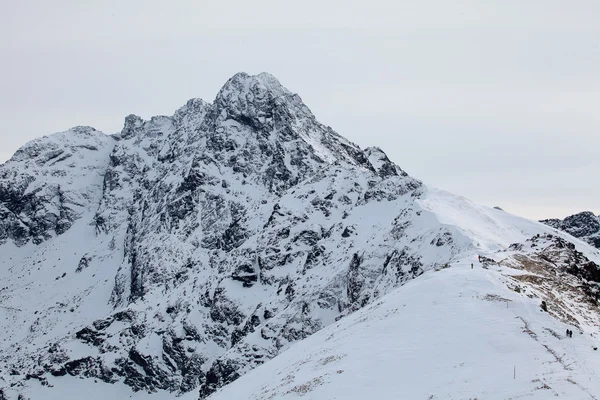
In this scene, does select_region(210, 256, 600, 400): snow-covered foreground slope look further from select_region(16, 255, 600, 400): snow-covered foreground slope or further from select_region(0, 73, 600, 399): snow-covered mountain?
select_region(0, 73, 600, 399): snow-covered mountain

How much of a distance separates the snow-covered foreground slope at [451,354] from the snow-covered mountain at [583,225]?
112 metres

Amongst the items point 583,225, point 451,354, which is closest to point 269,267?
point 583,225

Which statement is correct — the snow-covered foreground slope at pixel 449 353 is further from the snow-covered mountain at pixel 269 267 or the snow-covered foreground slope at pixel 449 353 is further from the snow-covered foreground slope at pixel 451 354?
the snow-covered mountain at pixel 269 267

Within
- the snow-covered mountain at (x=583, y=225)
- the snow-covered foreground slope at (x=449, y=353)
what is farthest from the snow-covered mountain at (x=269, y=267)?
the snow-covered mountain at (x=583, y=225)

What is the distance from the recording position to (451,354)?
108ft

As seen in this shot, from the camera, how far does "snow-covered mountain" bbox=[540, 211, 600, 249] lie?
148m

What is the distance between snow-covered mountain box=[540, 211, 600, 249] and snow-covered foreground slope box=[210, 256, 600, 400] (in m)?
112

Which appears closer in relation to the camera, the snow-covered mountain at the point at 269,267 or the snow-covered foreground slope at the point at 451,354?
the snow-covered foreground slope at the point at 451,354

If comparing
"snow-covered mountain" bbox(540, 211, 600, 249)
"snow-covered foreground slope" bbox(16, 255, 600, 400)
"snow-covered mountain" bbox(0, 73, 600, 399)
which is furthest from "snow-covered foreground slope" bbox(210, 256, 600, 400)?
"snow-covered mountain" bbox(540, 211, 600, 249)

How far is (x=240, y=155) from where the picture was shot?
636 feet

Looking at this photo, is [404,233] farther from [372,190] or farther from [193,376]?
[193,376]

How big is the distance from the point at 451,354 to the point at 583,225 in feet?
431

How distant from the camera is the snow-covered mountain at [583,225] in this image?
148 m

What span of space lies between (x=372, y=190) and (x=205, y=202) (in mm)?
63672
